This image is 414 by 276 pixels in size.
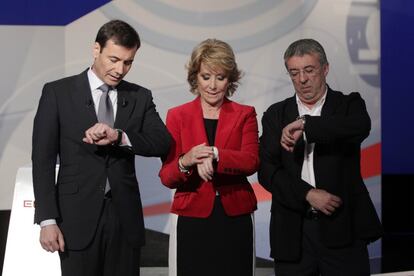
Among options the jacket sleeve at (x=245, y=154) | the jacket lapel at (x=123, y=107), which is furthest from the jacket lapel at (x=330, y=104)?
the jacket lapel at (x=123, y=107)

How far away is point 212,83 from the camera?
303cm

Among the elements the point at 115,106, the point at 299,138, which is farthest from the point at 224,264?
the point at 115,106

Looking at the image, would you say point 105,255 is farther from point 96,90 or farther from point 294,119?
point 294,119

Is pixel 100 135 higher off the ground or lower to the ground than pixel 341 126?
lower

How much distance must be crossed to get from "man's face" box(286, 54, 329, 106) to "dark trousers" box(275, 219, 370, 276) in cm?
52

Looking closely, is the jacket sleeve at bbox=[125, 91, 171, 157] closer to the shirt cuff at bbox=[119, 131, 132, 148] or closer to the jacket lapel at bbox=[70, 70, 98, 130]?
the shirt cuff at bbox=[119, 131, 132, 148]

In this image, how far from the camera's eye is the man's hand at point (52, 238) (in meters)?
2.62

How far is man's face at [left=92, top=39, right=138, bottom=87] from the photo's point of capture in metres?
2.69

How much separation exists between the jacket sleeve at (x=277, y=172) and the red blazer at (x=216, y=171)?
5cm

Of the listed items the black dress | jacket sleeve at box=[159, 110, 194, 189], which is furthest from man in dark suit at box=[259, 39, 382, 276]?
jacket sleeve at box=[159, 110, 194, 189]

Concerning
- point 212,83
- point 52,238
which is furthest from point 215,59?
point 52,238

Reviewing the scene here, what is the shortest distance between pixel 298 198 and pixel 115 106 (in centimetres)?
80

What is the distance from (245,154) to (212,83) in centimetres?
32

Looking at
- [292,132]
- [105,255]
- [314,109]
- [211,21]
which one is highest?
[211,21]
